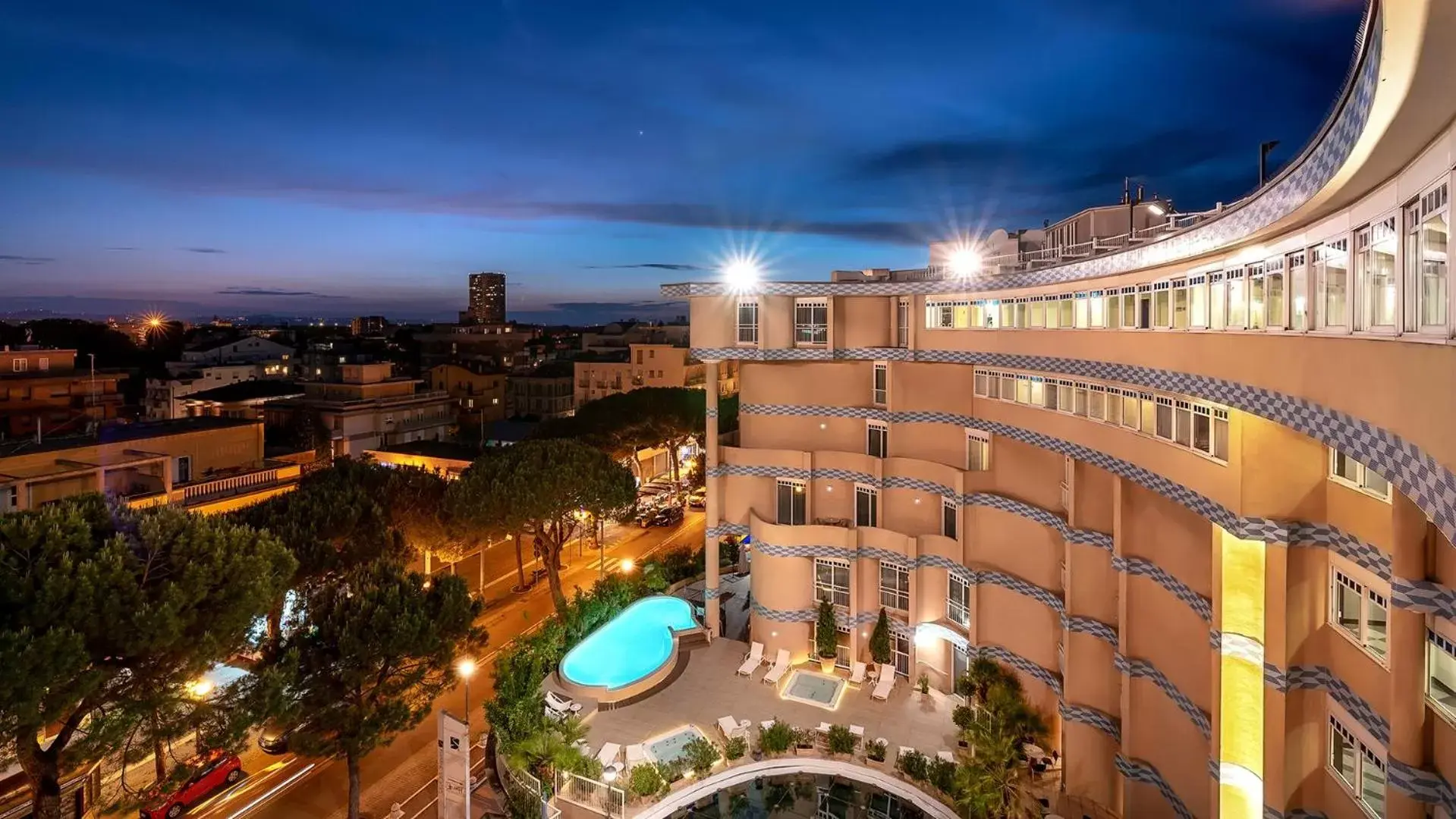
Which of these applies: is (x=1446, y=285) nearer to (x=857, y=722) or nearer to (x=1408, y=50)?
(x=1408, y=50)

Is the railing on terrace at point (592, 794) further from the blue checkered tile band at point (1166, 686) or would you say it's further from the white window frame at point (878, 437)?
the white window frame at point (878, 437)

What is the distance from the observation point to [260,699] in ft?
54.1

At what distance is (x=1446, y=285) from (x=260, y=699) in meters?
20.7

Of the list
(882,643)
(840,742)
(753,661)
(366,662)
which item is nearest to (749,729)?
(840,742)

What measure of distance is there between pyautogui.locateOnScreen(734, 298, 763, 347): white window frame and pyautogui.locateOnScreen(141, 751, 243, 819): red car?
1970 cm

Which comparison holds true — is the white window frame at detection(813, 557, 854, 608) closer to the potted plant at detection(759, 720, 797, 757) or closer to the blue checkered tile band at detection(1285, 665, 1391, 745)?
the potted plant at detection(759, 720, 797, 757)

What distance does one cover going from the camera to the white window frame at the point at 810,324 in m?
27.2

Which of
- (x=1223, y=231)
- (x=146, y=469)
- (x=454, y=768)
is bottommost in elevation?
(x=454, y=768)

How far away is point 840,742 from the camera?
69.1 feet

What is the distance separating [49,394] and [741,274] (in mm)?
58658

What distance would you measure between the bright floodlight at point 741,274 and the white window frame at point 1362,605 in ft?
62.6

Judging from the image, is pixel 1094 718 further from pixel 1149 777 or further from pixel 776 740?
pixel 776 740

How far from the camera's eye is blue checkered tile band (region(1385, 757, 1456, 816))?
948 cm

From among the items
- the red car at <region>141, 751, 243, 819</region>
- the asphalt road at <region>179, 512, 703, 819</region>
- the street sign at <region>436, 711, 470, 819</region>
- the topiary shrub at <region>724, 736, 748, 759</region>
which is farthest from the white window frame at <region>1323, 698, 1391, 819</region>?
the red car at <region>141, 751, 243, 819</region>
